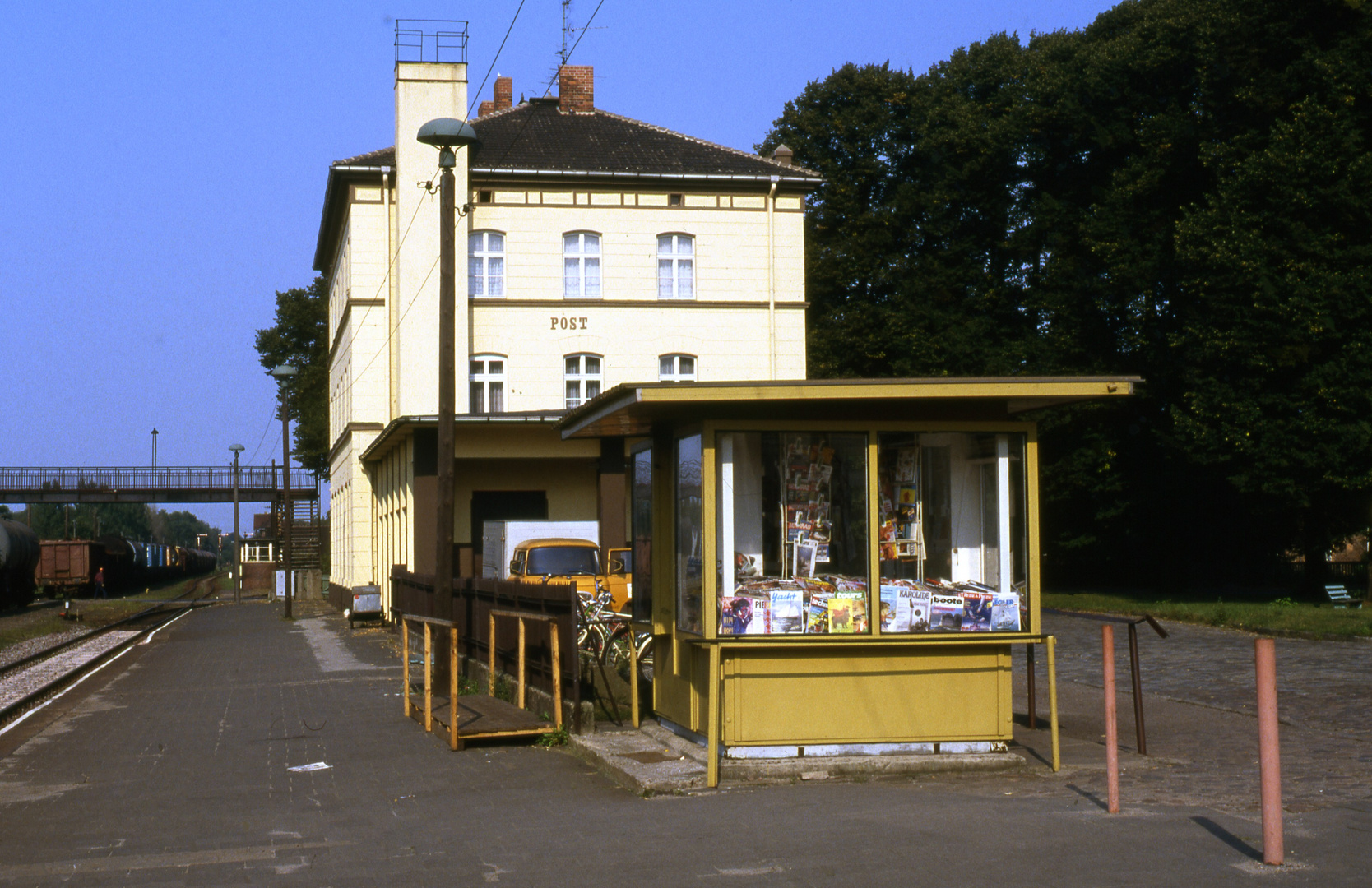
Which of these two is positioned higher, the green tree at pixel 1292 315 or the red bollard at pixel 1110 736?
the green tree at pixel 1292 315

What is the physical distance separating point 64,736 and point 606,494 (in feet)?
55.6

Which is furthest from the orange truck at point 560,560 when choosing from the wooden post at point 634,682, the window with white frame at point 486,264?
the window with white frame at point 486,264

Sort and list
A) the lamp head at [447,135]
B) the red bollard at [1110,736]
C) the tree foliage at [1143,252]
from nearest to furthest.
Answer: the red bollard at [1110,736] < the lamp head at [447,135] < the tree foliage at [1143,252]

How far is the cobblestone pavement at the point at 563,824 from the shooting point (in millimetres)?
6875

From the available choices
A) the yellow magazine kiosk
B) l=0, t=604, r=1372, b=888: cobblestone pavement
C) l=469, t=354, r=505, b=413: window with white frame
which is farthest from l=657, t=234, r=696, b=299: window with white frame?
the yellow magazine kiosk

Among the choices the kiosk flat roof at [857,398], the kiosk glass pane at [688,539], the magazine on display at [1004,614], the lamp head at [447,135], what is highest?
the lamp head at [447,135]

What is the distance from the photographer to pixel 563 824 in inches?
325

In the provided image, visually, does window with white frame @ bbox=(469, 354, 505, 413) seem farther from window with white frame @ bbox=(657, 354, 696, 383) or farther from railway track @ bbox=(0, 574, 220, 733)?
railway track @ bbox=(0, 574, 220, 733)

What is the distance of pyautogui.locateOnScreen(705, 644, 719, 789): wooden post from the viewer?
360 inches

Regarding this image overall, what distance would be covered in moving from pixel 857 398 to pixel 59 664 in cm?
1954

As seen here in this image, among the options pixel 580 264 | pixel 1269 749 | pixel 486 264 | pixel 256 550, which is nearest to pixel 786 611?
pixel 1269 749

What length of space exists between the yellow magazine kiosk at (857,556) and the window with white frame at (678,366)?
27.7m

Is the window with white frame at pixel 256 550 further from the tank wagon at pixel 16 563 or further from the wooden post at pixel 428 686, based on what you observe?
the wooden post at pixel 428 686

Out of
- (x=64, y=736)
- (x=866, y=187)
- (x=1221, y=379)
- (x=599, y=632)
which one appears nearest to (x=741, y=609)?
(x=599, y=632)
